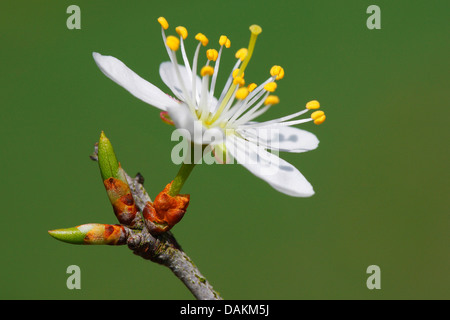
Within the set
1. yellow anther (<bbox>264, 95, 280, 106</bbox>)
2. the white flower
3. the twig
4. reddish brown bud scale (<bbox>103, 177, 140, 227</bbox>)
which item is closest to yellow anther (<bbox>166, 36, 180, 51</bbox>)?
the white flower

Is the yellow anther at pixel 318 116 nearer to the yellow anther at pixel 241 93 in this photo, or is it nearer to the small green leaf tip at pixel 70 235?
the yellow anther at pixel 241 93

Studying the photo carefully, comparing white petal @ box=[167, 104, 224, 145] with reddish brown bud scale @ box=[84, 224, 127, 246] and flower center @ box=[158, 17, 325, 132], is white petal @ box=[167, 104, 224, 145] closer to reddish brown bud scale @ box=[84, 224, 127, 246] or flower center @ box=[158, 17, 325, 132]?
Result: flower center @ box=[158, 17, 325, 132]

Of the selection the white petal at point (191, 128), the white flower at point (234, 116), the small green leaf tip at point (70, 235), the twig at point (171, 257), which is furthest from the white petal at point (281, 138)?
the small green leaf tip at point (70, 235)

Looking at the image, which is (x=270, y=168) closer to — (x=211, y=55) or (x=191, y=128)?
(x=191, y=128)

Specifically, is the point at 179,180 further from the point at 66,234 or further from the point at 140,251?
the point at 66,234

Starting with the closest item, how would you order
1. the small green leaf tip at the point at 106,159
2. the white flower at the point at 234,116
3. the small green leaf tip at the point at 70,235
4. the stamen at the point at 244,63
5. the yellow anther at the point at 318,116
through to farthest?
the small green leaf tip at the point at 70,235
the small green leaf tip at the point at 106,159
the white flower at the point at 234,116
the stamen at the point at 244,63
the yellow anther at the point at 318,116

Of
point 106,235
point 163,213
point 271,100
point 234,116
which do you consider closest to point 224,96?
point 234,116

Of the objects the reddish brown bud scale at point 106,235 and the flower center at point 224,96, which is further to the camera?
the flower center at point 224,96
